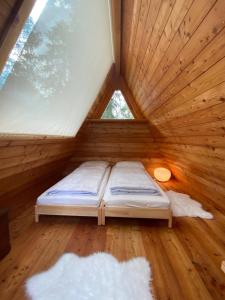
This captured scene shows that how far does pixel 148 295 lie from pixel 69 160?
3825 mm


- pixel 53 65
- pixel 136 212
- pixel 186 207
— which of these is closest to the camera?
pixel 53 65

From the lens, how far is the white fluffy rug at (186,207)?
8.74 ft

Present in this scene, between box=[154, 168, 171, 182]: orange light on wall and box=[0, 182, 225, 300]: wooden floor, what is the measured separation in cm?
180

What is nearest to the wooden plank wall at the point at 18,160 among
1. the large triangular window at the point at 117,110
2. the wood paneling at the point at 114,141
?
the wood paneling at the point at 114,141

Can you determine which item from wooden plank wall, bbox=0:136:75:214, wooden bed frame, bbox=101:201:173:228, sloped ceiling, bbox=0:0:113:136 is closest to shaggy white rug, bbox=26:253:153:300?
wooden bed frame, bbox=101:201:173:228

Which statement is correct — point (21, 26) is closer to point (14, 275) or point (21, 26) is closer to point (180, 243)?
point (14, 275)

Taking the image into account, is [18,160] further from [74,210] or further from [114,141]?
[114,141]

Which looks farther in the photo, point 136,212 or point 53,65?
point 136,212

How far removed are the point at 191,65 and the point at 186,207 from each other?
2.02 meters

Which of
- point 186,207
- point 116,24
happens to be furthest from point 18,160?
point 186,207

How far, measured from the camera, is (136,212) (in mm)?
2314

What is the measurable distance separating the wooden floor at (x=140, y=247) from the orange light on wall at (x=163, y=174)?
1803 millimetres

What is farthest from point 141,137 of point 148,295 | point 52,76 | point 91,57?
point 148,295

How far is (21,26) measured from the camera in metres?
1.02
